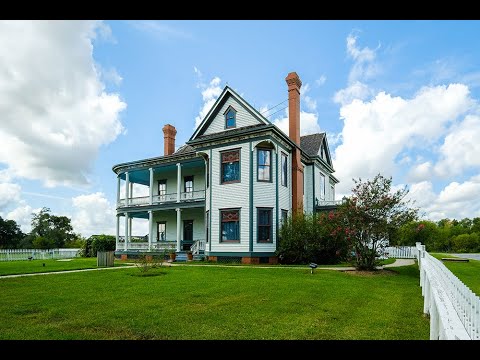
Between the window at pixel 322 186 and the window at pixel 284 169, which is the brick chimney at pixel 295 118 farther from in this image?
the window at pixel 322 186

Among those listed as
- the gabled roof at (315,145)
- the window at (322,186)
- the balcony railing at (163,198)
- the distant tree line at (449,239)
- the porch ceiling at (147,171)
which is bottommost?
the distant tree line at (449,239)

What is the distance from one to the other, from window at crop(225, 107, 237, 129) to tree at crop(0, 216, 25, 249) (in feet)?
148

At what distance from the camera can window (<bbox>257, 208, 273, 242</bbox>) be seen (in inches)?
810

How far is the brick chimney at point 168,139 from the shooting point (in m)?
30.1

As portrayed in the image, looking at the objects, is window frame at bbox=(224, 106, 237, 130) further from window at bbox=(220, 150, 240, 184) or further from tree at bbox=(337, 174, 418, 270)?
tree at bbox=(337, 174, 418, 270)

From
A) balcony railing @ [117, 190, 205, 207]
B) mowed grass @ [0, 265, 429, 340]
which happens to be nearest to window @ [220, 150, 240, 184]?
balcony railing @ [117, 190, 205, 207]

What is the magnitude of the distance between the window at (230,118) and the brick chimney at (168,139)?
357 inches

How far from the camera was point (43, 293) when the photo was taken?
1033cm

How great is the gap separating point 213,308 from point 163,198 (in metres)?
20.4

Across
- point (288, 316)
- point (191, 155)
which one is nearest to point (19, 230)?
point (191, 155)

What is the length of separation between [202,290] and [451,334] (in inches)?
305

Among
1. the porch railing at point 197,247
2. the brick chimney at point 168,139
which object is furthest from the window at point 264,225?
the brick chimney at point 168,139
